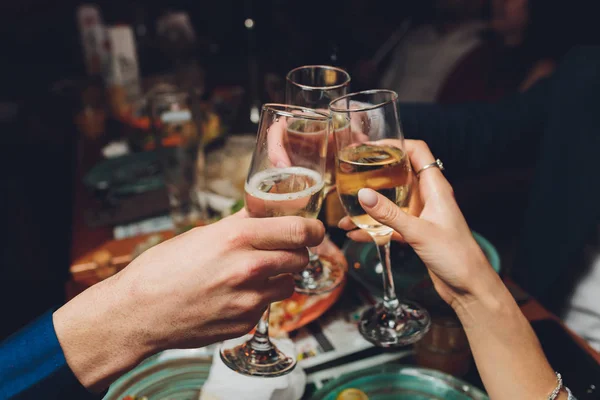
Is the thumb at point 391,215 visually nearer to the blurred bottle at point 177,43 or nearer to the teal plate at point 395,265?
the teal plate at point 395,265

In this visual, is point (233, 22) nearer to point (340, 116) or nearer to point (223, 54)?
point (223, 54)

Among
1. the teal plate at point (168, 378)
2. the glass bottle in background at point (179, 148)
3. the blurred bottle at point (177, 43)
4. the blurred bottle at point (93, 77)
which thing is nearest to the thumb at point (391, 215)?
the teal plate at point (168, 378)

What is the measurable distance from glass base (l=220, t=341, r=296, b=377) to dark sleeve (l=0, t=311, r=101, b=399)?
268 mm

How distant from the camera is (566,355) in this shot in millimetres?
1068

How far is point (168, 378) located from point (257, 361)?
0.61 ft

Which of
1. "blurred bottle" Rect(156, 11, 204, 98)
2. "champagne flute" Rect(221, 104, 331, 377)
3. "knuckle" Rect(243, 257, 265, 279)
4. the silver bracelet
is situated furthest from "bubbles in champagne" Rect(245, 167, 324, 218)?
"blurred bottle" Rect(156, 11, 204, 98)

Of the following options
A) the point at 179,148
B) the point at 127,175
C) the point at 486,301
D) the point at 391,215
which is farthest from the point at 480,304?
the point at 127,175

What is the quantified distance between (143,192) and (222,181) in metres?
0.30

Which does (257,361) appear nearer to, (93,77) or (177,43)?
(93,77)

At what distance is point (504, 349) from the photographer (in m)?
0.88

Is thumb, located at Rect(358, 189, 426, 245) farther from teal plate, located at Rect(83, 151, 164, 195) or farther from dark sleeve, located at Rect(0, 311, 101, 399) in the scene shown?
teal plate, located at Rect(83, 151, 164, 195)

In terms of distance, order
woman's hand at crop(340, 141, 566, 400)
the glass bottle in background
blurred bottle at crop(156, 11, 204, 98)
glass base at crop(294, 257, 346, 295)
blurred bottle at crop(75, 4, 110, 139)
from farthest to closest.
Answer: blurred bottle at crop(156, 11, 204, 98)
blurred bottle at crop(75, 4, 110, 139)
the glass bottle in background
glass base at crop(294, 257, 346, 295)
woman's hand at crop(340, 141, 566, 400)

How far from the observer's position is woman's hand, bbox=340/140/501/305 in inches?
33.6

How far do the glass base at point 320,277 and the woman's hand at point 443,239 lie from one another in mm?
315
